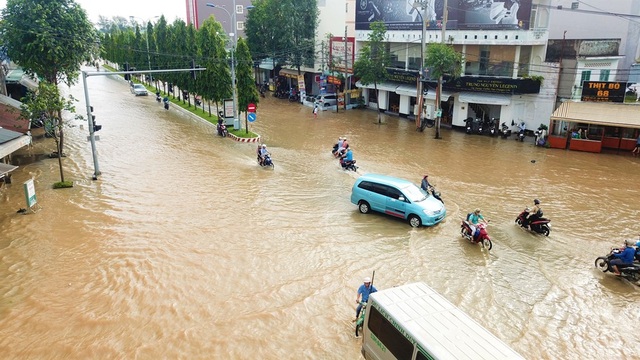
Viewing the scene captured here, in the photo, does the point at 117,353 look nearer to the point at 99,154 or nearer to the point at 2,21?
the point at 99,154

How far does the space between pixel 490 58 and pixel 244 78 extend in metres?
18.2

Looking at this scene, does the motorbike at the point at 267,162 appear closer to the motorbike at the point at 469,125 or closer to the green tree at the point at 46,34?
the green tree at the point at 46,34

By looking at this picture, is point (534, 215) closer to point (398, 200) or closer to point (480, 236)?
point (480, 236)

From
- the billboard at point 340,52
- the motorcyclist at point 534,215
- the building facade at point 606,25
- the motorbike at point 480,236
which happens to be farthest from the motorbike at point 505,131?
the motorbike at point 480,236

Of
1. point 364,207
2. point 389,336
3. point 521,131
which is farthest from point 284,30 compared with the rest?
point 389,336

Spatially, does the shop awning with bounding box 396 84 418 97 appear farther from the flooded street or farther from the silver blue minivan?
the silver blue minivan

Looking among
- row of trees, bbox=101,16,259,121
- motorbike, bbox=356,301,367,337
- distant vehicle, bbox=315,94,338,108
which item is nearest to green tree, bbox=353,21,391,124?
distant vehicle, bbox=315,94,338,108

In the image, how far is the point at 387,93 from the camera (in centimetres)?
4169

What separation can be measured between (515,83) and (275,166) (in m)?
18.2

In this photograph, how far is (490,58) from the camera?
107ft

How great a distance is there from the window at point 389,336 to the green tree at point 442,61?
83.5 ft

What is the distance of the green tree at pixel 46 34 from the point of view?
23531 mm

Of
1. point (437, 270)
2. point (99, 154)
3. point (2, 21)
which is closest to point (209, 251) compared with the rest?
point (437, 270)

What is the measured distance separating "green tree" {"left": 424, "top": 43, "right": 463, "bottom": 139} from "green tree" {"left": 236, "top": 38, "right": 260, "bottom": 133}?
1265 cm
